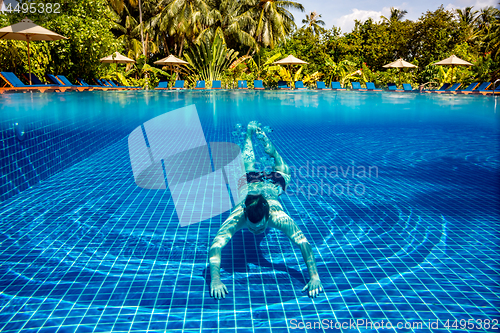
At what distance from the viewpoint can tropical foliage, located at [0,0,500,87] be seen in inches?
808

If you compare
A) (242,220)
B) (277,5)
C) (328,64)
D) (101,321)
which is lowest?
(101,321)

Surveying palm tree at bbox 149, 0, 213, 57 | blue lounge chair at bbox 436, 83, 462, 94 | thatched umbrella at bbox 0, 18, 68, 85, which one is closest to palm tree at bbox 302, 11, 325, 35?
palm tree at bbox 149, 0, 213, 57

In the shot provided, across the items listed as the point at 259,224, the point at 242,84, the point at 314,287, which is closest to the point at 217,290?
the point at 259,224

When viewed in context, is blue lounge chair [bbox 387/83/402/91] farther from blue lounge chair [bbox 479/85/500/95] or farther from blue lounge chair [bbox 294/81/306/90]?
blue lounge chair [bbox 294/81/306/90]

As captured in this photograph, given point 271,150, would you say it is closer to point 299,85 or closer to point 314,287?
point 314,287

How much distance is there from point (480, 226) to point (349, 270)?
1591 millimetres

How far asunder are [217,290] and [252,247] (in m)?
0.68

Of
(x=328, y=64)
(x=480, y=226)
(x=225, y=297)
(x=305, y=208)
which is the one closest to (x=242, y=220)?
(x=225, y=297)

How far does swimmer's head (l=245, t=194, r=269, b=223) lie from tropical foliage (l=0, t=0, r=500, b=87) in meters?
16.2

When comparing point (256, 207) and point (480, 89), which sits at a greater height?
point (480, 89)

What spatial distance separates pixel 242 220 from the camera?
7.98 feet

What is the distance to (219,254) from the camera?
233 cm

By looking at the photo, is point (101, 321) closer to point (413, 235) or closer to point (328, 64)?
point (413, 235)

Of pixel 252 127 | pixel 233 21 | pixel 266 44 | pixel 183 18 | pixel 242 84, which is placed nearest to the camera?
pixel 252 127
